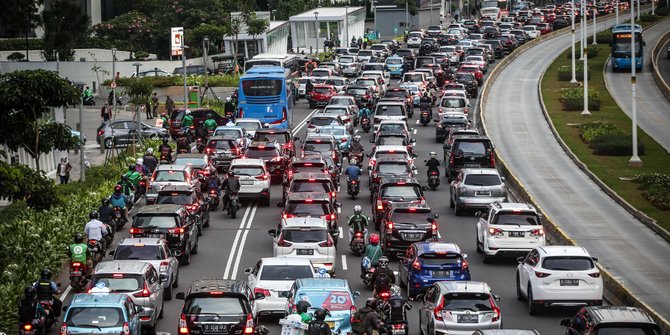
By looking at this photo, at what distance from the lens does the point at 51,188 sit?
106ft

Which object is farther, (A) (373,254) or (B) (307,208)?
(B) (307,208)

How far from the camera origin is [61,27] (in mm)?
103938

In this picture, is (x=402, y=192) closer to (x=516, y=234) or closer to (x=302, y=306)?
(x=516, y=234)

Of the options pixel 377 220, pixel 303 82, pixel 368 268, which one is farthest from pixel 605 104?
pixel 368 268

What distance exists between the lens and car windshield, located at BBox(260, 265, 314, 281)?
29.4m

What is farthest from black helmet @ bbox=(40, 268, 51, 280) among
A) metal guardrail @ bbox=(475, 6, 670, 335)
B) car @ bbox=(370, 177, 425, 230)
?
car @ bbox=(370, 177, 425, 230)

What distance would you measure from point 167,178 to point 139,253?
42.7 feet

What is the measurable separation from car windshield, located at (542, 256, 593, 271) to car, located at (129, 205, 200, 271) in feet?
33.7

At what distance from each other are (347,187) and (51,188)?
18.4 metres

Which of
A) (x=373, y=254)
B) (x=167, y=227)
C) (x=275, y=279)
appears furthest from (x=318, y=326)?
(x=167, y=227)

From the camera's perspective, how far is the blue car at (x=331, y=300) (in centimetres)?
2595

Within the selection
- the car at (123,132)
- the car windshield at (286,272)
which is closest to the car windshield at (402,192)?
the car windshield at (286,272)

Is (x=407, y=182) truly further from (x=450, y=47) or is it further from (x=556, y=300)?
(x=450, y=47)

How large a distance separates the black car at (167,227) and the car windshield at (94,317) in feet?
34.0
